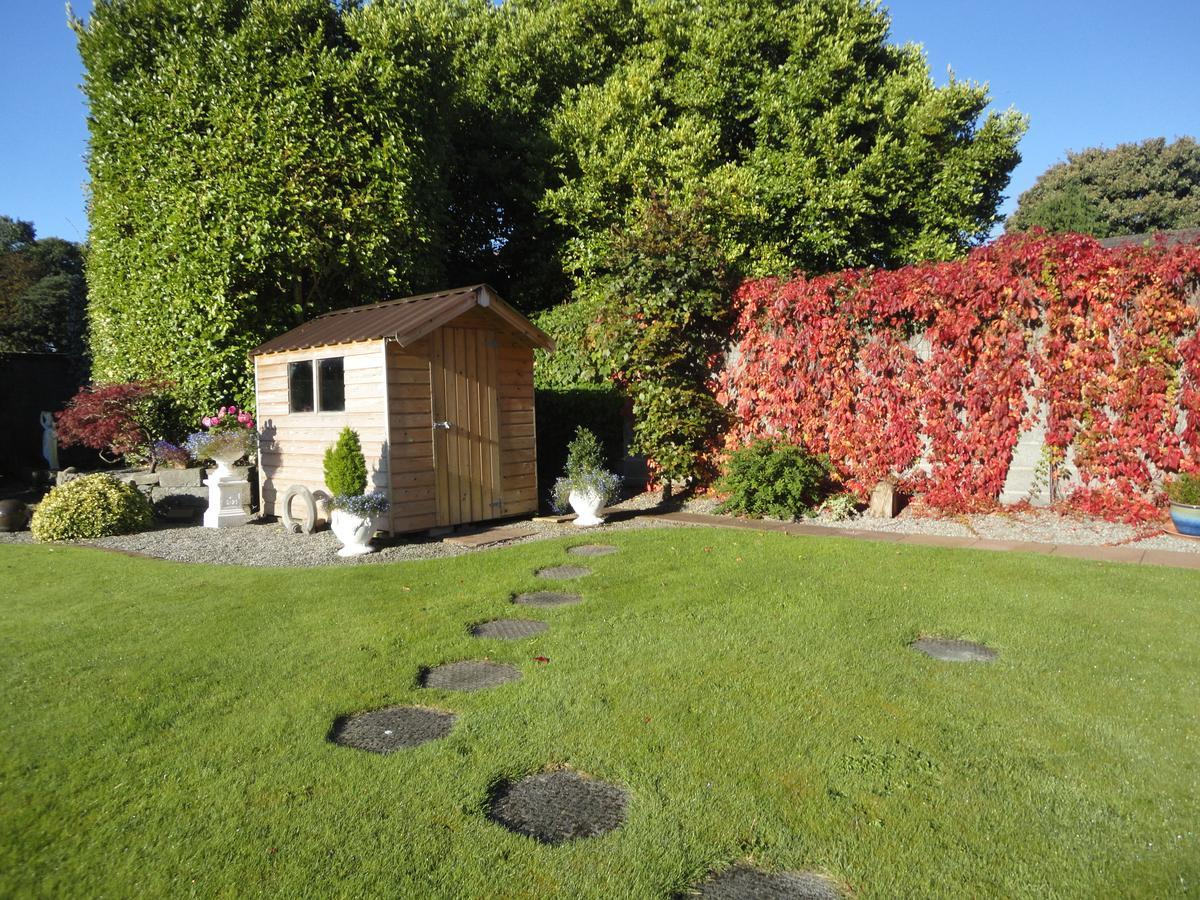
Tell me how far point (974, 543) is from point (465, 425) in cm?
555

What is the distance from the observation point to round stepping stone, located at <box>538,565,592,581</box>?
265 inches

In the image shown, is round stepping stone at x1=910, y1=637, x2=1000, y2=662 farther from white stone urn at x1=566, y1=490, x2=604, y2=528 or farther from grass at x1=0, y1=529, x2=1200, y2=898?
white stone urn at x1=566, y1=490, x2=604, y2=528

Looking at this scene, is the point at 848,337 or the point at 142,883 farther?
the point at 848,337

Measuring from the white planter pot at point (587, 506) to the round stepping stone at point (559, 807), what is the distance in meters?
6.24

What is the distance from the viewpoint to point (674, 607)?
564 cm

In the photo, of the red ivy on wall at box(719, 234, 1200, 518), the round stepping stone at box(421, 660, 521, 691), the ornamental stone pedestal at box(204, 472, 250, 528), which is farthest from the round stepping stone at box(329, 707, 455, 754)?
the red ivy on wall at box(719, 234, 1200, 518)

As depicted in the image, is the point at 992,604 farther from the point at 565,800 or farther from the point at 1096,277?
the point at 1096,277

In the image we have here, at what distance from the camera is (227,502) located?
32.7 feet

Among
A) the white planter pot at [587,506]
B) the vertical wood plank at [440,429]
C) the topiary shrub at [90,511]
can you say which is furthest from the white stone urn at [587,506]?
the topiary shrub at [90,511]

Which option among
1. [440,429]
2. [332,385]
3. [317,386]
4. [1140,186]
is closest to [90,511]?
[317,386]

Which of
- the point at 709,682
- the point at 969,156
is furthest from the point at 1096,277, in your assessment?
the point at 969,156

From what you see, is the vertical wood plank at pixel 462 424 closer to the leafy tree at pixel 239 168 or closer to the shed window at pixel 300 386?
the shed window at pixel 300 386

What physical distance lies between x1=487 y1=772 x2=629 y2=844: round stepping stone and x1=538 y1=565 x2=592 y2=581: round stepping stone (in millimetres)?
3502

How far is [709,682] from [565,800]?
4.37ft
